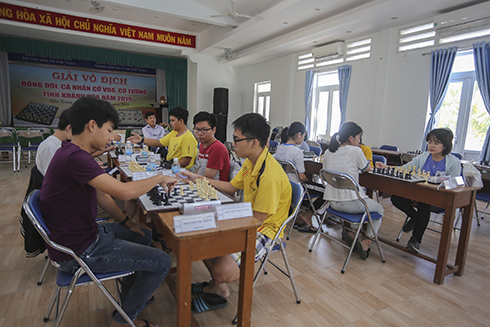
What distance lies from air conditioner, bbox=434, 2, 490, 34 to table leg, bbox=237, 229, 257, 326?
18.3 ft

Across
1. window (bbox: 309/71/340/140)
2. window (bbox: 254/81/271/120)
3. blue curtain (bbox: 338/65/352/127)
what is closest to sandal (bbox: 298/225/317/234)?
blue curtain (bbox: 338/65/352/127)

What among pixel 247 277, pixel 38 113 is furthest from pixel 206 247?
pixel 38 113

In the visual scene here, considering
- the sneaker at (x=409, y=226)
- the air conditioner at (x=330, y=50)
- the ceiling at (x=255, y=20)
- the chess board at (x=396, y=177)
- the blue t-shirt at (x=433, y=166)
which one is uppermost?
the ceiling at (x=255, y=20)

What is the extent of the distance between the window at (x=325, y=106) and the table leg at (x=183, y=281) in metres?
7.05

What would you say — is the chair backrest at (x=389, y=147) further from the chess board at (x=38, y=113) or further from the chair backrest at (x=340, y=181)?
the chess board at (x=38, y=113)

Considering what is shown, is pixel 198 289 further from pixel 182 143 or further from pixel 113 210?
Result: pixel 182 143

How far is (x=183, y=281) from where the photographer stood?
1.31 metres

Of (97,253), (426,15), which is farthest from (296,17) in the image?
(97,253)

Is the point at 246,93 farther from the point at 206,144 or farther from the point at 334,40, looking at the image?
the point at 206,144

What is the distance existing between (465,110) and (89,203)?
6.48m

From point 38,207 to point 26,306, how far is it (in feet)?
2.99

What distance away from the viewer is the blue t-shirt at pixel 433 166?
9.19 ft

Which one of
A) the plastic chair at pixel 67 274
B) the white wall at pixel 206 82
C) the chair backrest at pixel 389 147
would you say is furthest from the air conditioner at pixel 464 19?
the white wall at pixel 206 82

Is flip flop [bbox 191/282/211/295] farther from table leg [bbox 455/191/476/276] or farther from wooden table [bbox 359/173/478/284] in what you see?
table leg [bbox 455/191/476/276]
